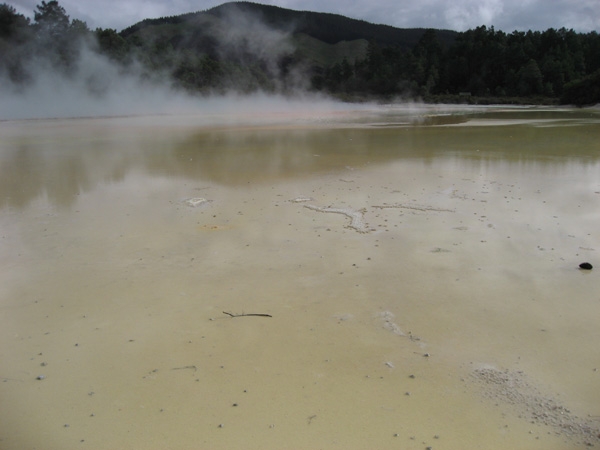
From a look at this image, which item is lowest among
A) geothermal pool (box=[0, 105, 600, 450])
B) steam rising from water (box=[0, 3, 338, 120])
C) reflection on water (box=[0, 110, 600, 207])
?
geothermal pool (box=[0, 105, 600, 450])

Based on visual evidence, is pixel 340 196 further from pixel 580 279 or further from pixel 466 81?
pixel 466 81

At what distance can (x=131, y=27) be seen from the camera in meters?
112

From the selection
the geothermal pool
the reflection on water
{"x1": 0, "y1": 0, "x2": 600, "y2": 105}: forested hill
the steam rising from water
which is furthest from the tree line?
the geothermal pool

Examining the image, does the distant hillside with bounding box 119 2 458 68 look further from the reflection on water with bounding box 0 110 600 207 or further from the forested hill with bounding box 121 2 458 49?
the reflection on water with bounding box 0 110 600 207

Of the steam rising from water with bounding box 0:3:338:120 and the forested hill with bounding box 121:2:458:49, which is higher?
the forested hill with bounding box 121:2:458:49

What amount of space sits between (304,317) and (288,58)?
311 ft

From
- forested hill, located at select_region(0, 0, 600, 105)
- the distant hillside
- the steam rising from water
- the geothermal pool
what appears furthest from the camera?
the distant hillside

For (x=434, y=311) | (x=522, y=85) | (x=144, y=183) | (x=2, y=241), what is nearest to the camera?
(x=434, y=311)

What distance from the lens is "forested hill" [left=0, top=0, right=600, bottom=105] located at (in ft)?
125

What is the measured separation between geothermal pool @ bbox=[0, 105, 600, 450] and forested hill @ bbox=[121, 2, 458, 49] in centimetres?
11508

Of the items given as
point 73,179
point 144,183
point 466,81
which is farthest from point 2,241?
point 466,81

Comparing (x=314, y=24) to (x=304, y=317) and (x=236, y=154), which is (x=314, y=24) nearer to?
(x=236, y=154)

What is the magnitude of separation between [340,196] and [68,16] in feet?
140

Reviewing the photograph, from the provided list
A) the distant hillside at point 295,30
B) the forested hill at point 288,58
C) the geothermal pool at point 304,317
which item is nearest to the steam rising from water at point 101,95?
the forested hill at point 288,58
